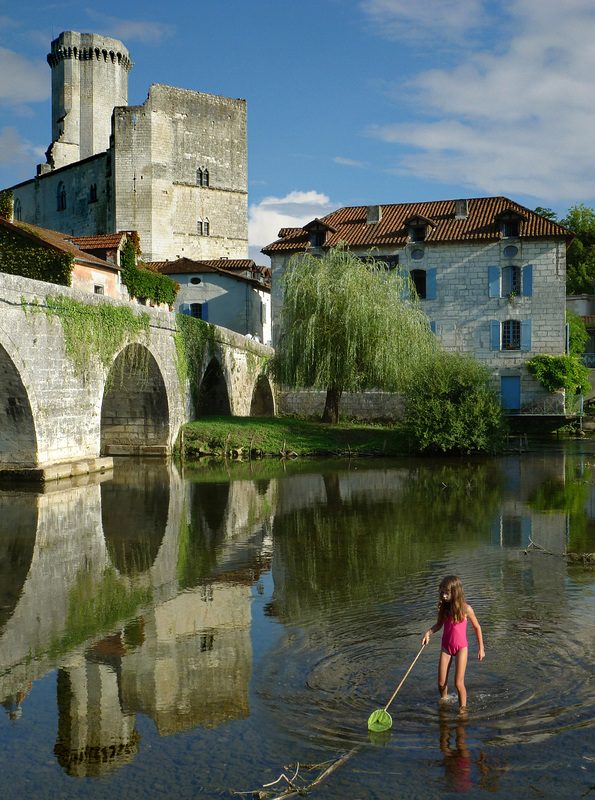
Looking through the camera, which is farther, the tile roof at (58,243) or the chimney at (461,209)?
the chimney at (461,209)

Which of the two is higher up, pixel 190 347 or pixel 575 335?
pixel 575 335

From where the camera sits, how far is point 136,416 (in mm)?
23844

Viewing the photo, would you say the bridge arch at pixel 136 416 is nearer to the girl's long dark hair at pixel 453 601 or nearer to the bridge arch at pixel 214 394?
the bridge arch at pixel 214 394

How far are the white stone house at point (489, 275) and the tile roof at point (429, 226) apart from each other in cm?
5

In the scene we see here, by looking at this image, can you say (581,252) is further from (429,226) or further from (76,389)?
(76,389)

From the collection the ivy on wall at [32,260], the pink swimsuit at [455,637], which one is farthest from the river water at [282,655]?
the ivy on wall at [32,260]

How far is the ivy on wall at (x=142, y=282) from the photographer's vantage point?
3425cm

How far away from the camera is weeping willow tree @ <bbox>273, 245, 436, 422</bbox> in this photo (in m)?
26.1

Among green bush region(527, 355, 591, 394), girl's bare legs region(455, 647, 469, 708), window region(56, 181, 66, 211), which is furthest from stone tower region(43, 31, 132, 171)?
girl's bare legs region(455, 647, 469, 708)

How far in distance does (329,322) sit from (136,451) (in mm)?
7696

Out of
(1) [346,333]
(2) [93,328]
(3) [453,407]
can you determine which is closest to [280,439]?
(1) [346,333]

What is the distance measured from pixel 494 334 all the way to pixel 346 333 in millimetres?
12216

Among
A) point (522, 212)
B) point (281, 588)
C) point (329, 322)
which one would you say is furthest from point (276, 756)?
point (522, 212)

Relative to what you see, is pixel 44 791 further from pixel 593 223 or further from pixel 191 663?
pixel 593 223
